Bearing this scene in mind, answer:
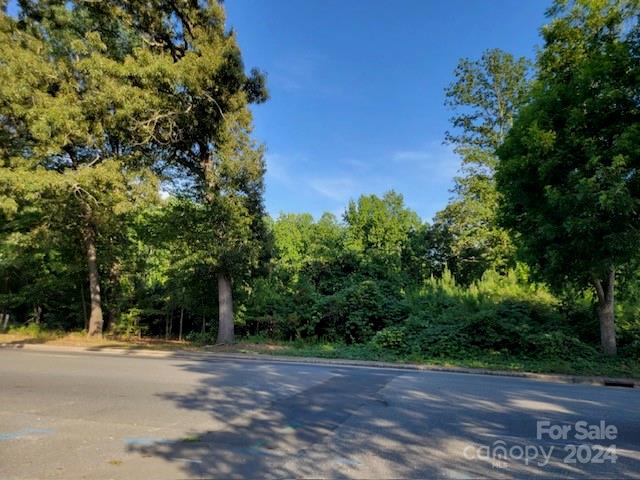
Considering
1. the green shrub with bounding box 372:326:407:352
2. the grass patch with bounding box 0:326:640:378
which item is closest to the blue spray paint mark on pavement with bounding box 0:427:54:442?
the grass patch with bounding box 0:326:640:378

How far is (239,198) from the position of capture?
17750mm

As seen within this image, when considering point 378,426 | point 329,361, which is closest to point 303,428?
point 378,426

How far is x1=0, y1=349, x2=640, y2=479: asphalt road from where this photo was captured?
13.7 ft

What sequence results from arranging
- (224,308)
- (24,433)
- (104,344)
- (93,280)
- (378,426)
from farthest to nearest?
(93,280) → (224,308) → (104,344) → (378,426) → (24,433)

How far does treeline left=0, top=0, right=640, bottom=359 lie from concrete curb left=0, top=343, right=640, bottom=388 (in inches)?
95.2

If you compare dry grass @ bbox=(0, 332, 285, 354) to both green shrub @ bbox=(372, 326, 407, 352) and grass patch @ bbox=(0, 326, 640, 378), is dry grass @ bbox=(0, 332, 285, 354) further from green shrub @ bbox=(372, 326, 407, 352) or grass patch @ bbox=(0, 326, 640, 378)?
green shrub @ bbox=(372, 326, 407, 352)

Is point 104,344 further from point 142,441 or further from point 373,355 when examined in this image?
point 142,441

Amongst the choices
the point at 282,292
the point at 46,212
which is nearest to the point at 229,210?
the point at 282,292

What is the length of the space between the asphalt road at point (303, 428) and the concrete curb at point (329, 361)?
1.93 m

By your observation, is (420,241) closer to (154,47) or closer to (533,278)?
(533,278)

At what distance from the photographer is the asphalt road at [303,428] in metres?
4.17

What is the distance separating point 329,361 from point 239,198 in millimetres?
7914

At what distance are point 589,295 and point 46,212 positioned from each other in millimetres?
23932

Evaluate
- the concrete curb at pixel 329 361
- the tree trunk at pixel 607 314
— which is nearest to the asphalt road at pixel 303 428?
the concrete curb at pixel 329 361
